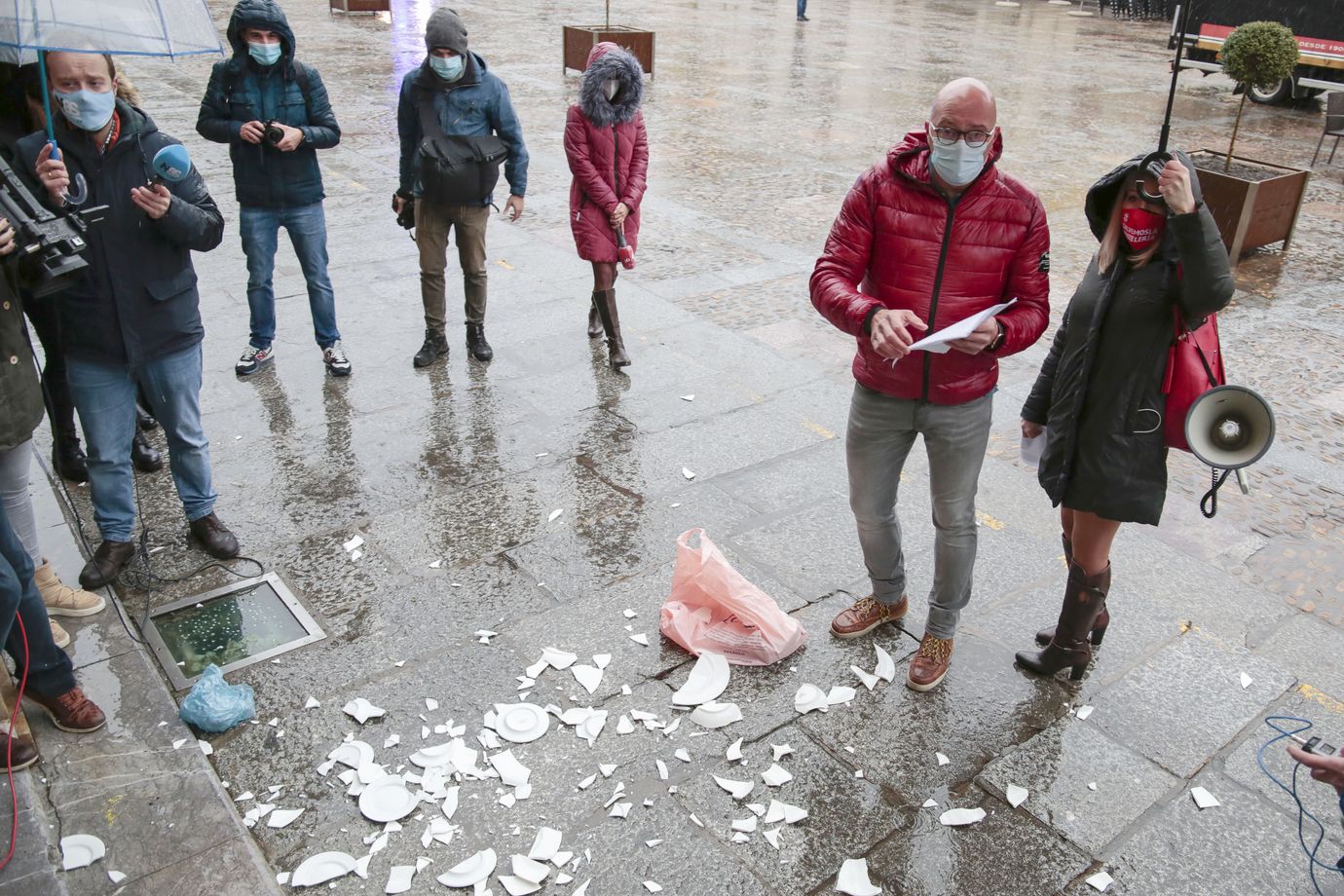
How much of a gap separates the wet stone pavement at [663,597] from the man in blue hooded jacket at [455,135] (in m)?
0.30

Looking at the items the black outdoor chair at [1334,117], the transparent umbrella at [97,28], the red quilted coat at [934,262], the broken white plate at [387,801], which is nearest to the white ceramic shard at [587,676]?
the broken white plate at [387,801]

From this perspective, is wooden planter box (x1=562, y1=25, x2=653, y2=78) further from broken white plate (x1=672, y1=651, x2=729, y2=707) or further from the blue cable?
the blue cable

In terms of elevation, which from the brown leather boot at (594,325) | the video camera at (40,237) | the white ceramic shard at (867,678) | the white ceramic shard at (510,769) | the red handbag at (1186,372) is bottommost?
the white ceramic shard at (510,769)

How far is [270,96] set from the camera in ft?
18.1

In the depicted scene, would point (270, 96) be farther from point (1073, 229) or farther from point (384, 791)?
point (1073, 229)

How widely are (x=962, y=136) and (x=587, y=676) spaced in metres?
2.15

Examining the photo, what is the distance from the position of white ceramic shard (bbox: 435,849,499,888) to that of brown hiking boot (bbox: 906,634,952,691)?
5.14ft

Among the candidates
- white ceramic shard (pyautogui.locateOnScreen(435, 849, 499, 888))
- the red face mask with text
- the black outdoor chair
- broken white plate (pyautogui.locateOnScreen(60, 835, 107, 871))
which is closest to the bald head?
the red face mask with text

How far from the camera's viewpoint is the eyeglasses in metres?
3.17

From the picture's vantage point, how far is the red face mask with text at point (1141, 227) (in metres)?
3.13

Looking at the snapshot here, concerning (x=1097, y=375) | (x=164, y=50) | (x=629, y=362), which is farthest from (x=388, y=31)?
(x=1097, y=375)

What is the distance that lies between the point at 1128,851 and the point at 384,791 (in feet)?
7.18

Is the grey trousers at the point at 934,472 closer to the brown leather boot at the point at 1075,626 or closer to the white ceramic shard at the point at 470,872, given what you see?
the brown leather boot at the point at 1075,626

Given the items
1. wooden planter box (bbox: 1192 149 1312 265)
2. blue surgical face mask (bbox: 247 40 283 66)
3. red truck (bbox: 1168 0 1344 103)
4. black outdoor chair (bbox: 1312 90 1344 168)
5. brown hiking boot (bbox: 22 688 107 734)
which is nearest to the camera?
brown hiking boot (bbox: 22 688 107 734)
